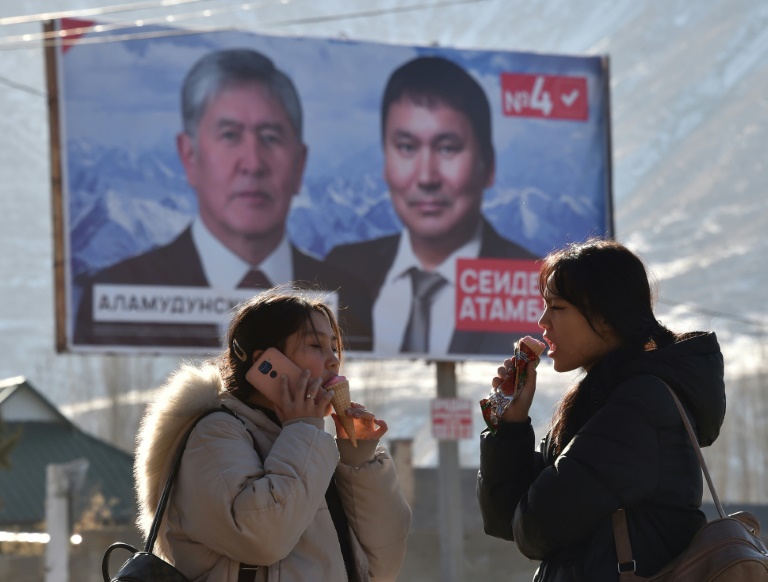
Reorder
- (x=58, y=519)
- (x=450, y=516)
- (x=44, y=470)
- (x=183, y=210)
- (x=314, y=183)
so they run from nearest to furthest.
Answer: (x=58, y=519)
(x=183, y=210)
(x=314, y=183)
(x=450, y=516)
(x=44, y=470)

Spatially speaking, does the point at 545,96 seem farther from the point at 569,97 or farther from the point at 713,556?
the point at 713,556

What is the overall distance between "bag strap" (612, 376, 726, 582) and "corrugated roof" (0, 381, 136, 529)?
1037 inches

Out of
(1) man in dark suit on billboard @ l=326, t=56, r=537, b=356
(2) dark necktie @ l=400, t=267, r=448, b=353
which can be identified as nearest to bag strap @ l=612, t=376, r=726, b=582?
(1) man in dark suit on billboard @ l=326, t=56, r=537, b=356

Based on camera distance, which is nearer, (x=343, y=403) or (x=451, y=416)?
(x=343, y=403)

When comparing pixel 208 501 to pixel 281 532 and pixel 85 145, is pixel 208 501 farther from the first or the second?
pixel 85 145

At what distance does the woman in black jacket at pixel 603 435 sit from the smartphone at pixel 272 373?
19.5 inches

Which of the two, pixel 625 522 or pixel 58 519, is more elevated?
pixel 625 522

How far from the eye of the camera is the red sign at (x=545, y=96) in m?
16.1

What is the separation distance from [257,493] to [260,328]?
0.51m

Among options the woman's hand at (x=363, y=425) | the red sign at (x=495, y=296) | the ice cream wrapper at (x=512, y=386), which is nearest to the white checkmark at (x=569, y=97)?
the red sign at (x=495, y=296)

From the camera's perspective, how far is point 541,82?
1630cm

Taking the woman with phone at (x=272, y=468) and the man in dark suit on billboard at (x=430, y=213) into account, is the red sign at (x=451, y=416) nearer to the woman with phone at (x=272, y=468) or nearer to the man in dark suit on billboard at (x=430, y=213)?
the man in dark suit on billboard at (x=430, y=213)

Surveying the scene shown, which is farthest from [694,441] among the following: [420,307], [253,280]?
[420,307]

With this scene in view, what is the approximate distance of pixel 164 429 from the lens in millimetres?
3021
